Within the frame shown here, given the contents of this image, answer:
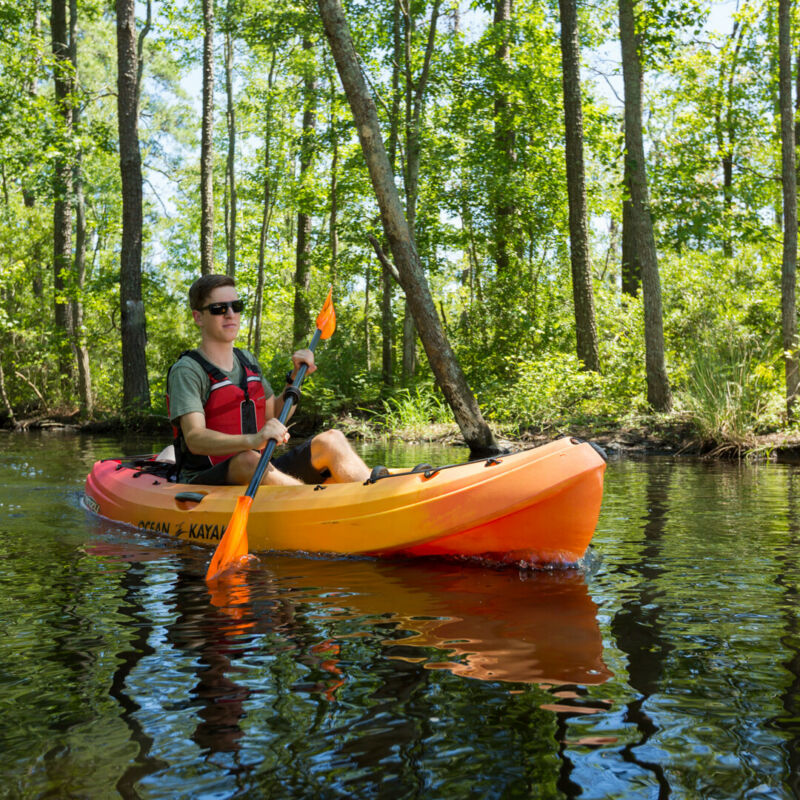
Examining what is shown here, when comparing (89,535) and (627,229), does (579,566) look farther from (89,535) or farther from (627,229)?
(627,229)

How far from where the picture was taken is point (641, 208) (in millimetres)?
10203

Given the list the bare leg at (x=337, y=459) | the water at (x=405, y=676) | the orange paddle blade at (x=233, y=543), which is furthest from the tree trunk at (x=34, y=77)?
the orange paddle blade at (x=233, y=543)

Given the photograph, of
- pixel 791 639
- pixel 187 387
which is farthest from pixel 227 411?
pixel 791 639

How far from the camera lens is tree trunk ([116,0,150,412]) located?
42.8 ft

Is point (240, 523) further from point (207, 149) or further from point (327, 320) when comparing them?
point (207, 149)

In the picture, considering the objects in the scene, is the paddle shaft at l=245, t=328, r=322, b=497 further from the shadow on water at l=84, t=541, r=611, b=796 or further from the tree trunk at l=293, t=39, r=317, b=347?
the tree trunk at l=293, t=39, r=317, b=347

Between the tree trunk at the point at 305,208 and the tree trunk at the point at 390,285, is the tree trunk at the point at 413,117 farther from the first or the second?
the tree trunk at the point at 305,208

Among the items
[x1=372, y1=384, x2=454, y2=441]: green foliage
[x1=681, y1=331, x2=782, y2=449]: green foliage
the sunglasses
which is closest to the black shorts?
the sunglasses

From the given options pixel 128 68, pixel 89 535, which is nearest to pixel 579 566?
pixel 89 535

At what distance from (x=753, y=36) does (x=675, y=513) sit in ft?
Result: 58.3

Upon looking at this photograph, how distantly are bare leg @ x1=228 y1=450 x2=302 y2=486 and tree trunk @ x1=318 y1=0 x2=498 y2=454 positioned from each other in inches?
142

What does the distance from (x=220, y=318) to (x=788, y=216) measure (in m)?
7.46

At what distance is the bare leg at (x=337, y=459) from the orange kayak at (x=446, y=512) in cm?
20

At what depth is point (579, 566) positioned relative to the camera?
13.0ft
